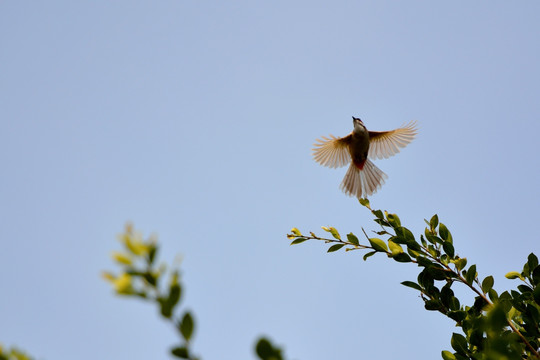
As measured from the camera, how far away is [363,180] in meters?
7.65

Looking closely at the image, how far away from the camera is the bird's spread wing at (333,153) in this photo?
7918 millimetres

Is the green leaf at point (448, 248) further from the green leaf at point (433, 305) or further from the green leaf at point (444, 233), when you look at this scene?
the green leaf at point (433, 305)

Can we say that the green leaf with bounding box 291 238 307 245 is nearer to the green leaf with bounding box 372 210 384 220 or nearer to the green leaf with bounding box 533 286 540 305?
the green leaf with bounding box 372 210 384 220

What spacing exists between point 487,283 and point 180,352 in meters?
2.58

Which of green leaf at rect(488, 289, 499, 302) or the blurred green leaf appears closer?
the blurred green leaf

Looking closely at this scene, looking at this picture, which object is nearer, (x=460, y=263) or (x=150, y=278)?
(x=150, y=278)

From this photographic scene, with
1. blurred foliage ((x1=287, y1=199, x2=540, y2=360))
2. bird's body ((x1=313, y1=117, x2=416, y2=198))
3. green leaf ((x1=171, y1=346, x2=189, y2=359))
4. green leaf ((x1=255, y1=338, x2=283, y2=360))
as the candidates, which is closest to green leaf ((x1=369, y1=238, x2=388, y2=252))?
blurred foliage ((x1=287, y1=199, x2=540, y2=360))

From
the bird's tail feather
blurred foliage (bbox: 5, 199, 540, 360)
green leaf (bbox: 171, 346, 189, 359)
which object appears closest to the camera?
green leaf (bbox: 171, 346, 189, 359)

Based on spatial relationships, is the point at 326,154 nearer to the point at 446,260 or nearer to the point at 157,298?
the point at 446,260

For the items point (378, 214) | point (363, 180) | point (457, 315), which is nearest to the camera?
point (457, 315)

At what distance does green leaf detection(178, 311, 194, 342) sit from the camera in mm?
1147

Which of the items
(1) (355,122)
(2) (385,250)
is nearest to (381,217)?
(2) (385,250)

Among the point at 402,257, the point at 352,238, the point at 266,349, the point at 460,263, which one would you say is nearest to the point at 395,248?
the point at 402,257

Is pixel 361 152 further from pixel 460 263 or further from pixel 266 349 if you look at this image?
pixel 266 349
